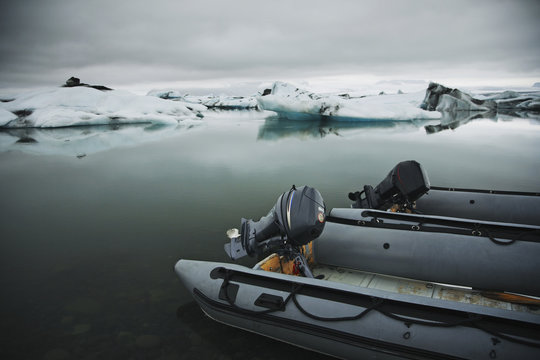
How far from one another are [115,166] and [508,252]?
9.38 m

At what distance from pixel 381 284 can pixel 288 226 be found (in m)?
1.07

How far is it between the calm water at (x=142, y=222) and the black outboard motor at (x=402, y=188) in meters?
1.48

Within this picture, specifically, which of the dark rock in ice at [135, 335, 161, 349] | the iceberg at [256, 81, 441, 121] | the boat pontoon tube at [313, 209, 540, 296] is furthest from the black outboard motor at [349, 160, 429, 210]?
the iceberg at [256, 81, 441, 121]

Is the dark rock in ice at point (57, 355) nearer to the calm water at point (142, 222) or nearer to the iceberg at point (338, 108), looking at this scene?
the calm water at point (142, 222)

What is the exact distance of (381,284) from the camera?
291cm

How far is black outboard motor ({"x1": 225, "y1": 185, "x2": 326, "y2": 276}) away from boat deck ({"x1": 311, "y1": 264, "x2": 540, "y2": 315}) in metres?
0.66

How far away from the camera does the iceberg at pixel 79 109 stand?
21.0 metres

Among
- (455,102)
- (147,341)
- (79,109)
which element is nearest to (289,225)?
(147,341)

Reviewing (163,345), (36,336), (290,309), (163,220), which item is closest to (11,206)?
(163,220)

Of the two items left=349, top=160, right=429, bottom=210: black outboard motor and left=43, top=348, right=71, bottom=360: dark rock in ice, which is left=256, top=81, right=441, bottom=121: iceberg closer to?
left=349, top=160, right=429, bottom=210: black outboard motor

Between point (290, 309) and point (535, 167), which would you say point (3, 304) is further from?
point (535, 167)

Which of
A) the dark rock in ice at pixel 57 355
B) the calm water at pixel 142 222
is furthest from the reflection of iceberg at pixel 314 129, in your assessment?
the dark rock in ice at pixel 57 355

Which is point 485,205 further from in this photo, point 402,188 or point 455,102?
point 455,102

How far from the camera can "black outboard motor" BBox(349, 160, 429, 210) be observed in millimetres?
3719
